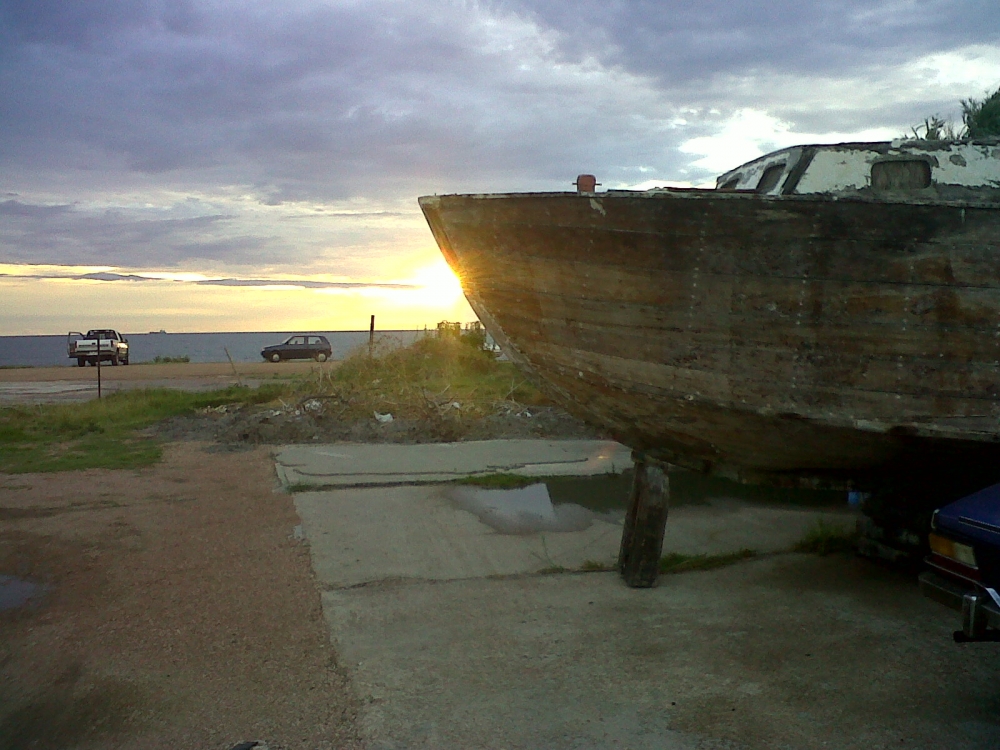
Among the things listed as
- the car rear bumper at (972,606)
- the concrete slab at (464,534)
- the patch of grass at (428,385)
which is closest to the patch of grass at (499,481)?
the concrete slab at (464,534)

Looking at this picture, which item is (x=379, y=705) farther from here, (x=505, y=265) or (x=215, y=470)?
(x=215, y=470)

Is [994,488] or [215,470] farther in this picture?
[215,470]

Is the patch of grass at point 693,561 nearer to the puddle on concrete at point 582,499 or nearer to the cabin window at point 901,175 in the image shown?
the puddle on concrete at point 582,499

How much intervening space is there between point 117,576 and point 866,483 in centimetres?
450

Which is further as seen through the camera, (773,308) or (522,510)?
(522,510)

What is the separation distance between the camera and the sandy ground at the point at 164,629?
3180 mm

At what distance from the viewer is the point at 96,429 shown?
10656 millimetres

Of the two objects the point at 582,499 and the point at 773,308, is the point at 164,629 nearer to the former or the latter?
the point at 773,308

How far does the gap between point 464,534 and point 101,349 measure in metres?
35.6

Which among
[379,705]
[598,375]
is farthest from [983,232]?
[379,705]

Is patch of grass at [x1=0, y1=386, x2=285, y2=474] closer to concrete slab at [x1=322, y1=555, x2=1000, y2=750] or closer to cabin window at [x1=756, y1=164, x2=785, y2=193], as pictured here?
concrete slab at [x1=322, y1=555, x2=1000, y2=750]

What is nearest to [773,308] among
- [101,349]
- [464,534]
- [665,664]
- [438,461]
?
[665,664]

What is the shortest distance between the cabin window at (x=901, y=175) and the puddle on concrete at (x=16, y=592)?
5195 mm

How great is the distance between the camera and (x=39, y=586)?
15.5 feet
